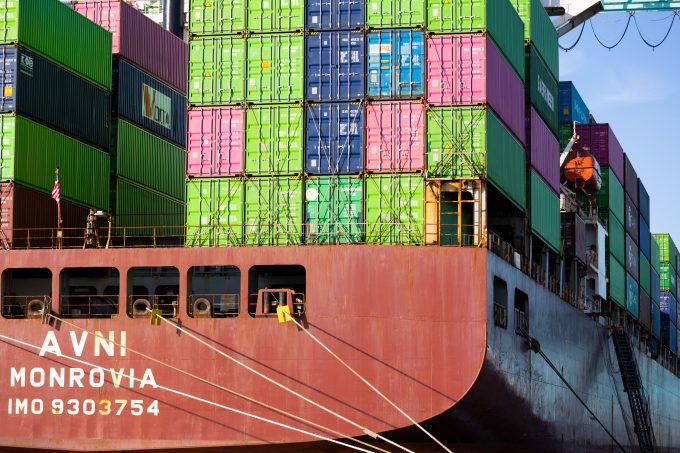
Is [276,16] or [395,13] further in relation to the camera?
[276,16]

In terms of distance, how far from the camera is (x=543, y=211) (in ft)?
121

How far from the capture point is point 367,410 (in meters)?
26.1

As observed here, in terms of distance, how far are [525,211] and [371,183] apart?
6913mm

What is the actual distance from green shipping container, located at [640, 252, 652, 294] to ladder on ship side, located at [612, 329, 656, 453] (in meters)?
6.53

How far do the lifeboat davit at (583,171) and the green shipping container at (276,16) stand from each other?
16.2 m

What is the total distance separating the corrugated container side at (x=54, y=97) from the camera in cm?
3209

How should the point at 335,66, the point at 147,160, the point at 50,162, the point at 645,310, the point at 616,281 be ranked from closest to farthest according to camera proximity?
1. the point at 335,66
2. the point at 50,162
3. the point at 147,160
4. the point at 616,281
5. the point at 645,310

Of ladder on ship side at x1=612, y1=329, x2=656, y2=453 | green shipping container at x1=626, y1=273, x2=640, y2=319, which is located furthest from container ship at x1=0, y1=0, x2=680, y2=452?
green shipping container at x1=626, y1=273, x2=640, y2=319

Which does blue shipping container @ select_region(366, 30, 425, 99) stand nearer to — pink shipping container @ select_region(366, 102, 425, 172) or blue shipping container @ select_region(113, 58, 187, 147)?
pink shipping container @ select_region(366, 102, 425, 172)

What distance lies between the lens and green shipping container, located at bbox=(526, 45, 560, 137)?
36.9 meters

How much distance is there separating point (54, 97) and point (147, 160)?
4.99 meters

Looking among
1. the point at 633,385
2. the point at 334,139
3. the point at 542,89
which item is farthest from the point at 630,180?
the point at 334,139

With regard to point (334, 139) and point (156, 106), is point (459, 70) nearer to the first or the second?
point (334, 139)

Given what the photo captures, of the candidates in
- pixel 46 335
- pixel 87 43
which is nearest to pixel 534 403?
pixel 46 335
